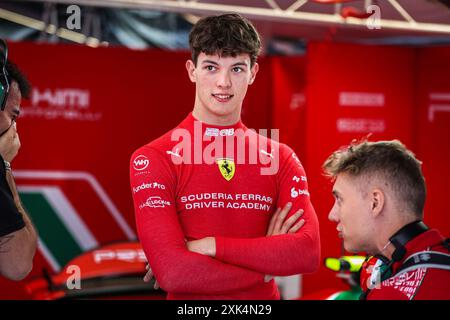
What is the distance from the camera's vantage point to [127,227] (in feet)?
22.4

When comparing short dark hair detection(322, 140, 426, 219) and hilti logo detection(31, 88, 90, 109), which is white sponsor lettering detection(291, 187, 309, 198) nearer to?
short dark hair detection(322, 140, 426, 219)

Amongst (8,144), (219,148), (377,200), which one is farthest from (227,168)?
(8,144)

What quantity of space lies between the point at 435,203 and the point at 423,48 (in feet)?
7.23

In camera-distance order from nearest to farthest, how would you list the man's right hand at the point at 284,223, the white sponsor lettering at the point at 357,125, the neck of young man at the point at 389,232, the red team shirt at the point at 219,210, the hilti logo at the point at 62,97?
the neck of young man at the point at 389,232 < the red team shirt at the point at 219,210 < the man's right hand at the point at 284,223 < the white sponsor lettering at the point at 357,125 < the hilti logo at the point at 62,97

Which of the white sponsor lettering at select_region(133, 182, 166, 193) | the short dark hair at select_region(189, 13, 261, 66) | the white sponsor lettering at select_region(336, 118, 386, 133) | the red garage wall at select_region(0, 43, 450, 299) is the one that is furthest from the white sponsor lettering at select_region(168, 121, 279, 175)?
the white sponsor lettering at select_region(336, 118, 386, 133)

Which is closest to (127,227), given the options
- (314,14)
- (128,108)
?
(128,108)

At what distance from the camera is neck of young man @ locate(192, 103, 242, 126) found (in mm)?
2561

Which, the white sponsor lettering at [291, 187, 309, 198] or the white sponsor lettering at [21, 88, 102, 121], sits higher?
the white sponsor lettering at [21, 88, 102, 121]

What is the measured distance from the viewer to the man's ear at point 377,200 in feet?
6.82

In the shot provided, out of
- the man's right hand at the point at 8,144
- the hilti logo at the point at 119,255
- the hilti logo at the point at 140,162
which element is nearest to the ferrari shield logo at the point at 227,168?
the hilti logo at the point at 140,162

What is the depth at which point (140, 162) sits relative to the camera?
98.6 inches

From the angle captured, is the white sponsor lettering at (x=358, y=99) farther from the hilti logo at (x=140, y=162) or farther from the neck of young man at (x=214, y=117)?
the hilti logo at (x=140, y=162)

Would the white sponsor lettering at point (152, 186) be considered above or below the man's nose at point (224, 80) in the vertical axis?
below

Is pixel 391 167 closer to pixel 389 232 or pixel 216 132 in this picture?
pixel 389 232
